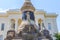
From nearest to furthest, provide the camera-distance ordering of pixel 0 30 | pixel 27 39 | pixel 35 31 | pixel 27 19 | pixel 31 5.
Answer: pixel 27 39 < pixel 35 31 < pixel 27 19 < pixel 31 5 < pixel 0 30

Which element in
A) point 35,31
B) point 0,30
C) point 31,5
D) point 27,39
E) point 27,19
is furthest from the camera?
point 0,30

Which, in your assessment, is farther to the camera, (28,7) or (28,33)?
(28,7)

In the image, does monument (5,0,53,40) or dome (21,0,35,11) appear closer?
monument (5,0,53,40)

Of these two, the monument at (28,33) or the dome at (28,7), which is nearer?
the monument at (28,33)

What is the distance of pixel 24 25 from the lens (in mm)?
16594

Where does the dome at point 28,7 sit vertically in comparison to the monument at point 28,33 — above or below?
above

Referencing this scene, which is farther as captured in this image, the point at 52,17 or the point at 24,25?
the point at 52,17

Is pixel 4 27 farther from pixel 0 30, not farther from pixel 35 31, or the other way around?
pixel 35 31

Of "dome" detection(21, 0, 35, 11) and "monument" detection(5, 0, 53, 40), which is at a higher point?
"dome" detection(21, 0, 35, 11)

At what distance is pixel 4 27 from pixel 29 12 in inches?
561

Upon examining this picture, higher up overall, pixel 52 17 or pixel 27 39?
pixel 52 17

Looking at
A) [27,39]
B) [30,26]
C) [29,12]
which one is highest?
[29,12]

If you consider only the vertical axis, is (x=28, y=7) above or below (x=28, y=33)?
above

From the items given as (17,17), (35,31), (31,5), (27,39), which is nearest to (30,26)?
(35,31)
